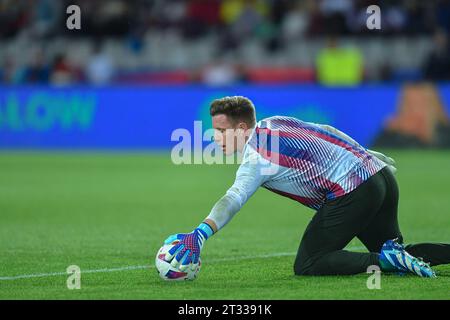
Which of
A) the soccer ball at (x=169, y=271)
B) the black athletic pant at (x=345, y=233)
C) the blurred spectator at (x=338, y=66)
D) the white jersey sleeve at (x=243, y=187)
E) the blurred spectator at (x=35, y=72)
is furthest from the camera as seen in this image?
the blurred spectator at (x=35, y=72)

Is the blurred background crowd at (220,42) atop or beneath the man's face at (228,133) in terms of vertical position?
atop

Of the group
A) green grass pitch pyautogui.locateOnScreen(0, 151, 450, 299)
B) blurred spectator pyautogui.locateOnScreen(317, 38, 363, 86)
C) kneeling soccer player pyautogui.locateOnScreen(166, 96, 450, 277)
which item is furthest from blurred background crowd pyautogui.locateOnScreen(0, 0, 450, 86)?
kneeling soccer player pyautogui.locateOnScreen(166, 96, 450, 277)

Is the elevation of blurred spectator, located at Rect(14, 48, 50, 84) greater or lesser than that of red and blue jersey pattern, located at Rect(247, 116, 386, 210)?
greater

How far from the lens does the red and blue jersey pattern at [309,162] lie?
8.28m

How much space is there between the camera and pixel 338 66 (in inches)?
971

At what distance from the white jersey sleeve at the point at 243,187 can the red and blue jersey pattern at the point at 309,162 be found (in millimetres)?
119

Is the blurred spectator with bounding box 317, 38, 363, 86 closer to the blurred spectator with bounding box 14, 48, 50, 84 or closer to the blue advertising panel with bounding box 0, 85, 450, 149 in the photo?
the blue advertising panel with bounding box 0, 85, 450, 149

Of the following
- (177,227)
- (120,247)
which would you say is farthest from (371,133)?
(120,247)

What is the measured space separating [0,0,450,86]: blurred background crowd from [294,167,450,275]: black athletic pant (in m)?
16.3

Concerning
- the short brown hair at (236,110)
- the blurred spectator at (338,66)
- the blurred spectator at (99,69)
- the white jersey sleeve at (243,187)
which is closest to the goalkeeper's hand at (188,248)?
the white jersey sleeve at (243,187)

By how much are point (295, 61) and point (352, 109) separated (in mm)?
4010

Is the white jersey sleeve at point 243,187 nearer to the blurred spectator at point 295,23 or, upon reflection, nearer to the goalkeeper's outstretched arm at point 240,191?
the goalkeeper's outstretched arm at point 240,191

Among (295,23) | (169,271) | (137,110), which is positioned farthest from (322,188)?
(295,23)

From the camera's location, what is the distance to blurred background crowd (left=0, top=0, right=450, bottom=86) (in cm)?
2575
